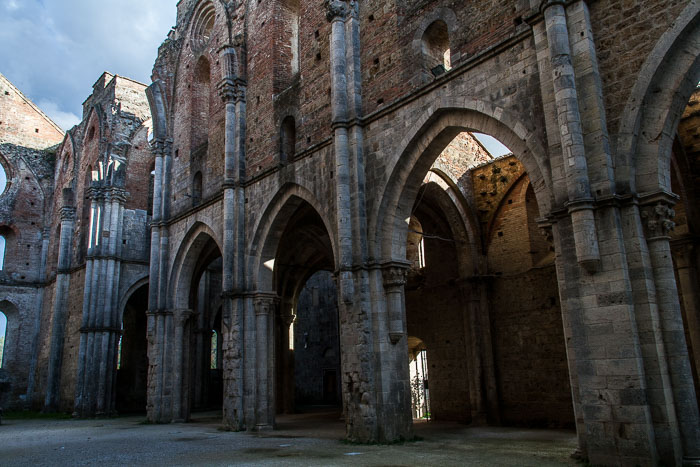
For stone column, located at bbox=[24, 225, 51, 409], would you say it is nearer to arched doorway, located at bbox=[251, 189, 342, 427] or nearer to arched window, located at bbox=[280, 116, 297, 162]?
arched doorway, located at bbox=[251, 189, 342, 427]

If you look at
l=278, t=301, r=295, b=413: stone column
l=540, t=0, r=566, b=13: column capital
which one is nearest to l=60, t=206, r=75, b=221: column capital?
l=278, t=301, r=295, b=413: stone column

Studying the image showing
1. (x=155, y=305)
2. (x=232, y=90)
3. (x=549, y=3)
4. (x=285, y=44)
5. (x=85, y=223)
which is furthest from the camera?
(x=85, y=223)

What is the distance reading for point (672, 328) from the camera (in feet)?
20.7

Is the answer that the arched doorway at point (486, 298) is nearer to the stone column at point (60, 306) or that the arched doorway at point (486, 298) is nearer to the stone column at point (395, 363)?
the stone column at point (395, 363)

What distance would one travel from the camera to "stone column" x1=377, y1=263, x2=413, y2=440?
9531 mm

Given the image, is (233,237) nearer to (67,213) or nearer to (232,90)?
(232,90)

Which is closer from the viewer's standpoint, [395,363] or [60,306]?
[395,363]

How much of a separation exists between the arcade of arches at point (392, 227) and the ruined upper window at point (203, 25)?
8 centimetres

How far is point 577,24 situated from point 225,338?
32.6 ft

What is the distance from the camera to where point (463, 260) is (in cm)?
1404

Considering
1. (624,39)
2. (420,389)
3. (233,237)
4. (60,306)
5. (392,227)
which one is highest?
(624,39)

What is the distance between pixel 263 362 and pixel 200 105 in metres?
8.92

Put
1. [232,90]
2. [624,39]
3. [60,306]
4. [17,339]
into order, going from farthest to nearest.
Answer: [17,339]
[60,306]
[232,90]
[624,39]

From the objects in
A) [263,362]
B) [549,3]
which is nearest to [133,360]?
[263,362]
